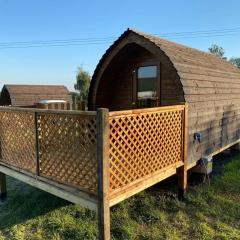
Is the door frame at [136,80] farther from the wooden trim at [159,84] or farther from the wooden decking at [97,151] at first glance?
the wooden decking at [97,151]

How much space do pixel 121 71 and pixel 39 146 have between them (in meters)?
4.17

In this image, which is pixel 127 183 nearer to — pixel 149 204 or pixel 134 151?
pixel 134 151

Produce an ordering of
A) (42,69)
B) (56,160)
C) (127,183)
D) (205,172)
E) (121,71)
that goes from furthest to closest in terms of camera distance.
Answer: (42,69)
(121,71)
(205,172)
(56,160)
(127,183)

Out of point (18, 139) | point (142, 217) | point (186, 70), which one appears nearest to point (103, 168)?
point (142, 217)

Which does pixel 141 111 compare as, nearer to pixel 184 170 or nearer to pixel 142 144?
pixel 142 144

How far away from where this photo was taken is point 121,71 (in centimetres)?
815

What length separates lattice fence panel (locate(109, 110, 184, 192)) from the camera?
4023 mm

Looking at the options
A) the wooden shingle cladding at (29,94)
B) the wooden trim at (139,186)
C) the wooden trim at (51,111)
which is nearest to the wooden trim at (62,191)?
the wooden trim at (139,186)

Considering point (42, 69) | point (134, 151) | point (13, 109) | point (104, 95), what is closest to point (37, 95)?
point (42, 69)

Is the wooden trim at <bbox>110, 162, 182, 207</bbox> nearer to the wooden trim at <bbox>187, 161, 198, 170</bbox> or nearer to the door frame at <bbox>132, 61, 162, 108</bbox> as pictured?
the wooden trim at <bbox>187, 161, 198, 170</bbox>

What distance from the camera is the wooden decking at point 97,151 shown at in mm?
3809

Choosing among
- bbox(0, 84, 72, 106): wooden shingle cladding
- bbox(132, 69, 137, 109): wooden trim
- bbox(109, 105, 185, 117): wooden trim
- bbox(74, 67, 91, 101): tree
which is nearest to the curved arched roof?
bbox(109, 105, 185, 117): wooden trim

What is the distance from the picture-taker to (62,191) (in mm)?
4434

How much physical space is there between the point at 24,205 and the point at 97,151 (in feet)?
10.3
